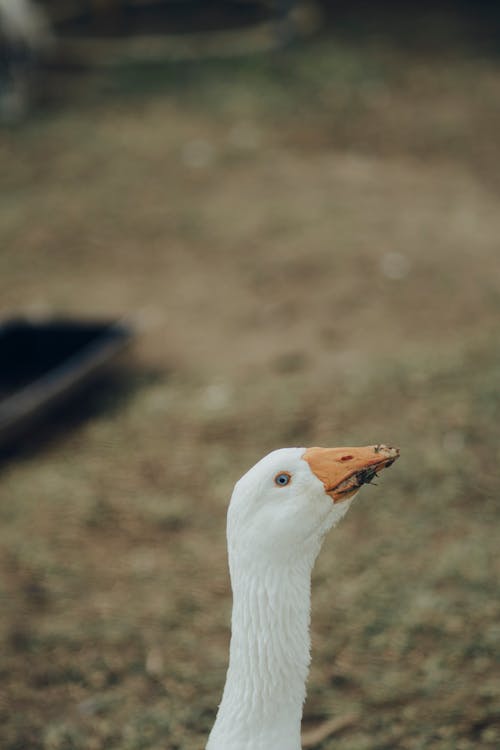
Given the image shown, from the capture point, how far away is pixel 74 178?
9500mm

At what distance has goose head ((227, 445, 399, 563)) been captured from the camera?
8.25 ft

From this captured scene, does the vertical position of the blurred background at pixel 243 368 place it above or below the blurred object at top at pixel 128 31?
below

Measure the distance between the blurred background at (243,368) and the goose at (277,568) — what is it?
1.00 m

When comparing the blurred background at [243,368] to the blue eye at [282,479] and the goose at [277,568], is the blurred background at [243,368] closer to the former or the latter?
the goose at [277,568]

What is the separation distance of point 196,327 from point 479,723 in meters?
3.88

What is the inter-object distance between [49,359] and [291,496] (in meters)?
3.83

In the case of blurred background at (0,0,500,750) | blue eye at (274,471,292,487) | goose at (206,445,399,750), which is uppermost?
blurred background at (0,0,500,750)

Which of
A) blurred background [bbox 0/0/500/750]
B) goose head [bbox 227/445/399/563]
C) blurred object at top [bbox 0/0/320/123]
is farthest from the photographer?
blurred object at top [bbox 0/0/320/123]

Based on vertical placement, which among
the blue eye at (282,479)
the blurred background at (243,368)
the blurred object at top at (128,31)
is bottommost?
the blue eye at (282,479)

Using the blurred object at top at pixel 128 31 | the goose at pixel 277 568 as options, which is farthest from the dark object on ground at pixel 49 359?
the blurred object at top at pixel 128 31

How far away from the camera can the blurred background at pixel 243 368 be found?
3.81 metres

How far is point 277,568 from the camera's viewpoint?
2.55m

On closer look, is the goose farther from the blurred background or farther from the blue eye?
the blurred background

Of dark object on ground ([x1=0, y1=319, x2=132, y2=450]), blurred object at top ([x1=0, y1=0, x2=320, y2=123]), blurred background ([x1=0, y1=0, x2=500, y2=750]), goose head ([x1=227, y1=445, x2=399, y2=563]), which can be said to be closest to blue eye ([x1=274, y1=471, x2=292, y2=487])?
goose head ([x1=227, y1=445, x2=399, y2=563])
